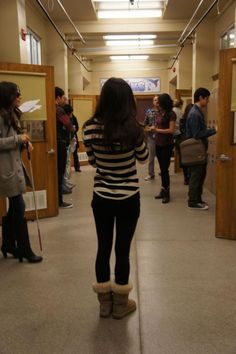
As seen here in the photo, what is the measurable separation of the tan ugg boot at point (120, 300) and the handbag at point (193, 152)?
2.63 meters

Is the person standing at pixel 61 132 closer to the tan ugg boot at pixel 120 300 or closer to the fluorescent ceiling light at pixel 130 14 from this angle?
the tan ugg boot at pixel 120 300

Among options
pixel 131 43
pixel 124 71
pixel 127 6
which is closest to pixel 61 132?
pixel 127 6

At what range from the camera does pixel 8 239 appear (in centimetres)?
317

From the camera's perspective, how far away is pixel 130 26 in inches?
324

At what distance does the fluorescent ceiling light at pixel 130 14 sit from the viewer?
7996 millimetres

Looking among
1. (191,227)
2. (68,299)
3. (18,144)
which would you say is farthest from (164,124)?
(68,299)

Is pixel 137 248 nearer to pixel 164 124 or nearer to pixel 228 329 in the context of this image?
pixel 228 329

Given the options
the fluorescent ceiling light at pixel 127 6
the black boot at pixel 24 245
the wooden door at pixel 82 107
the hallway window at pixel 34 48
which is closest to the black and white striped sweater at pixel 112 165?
the black boot at pixel 24 245

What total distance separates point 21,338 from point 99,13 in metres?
7.38

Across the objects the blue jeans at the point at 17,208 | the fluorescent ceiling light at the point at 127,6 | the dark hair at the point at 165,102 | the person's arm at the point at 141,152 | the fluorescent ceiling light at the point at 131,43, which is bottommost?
the blue jeans at the point at 17,208

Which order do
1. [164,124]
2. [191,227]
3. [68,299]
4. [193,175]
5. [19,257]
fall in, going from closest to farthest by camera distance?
[68,299] → [19,257] → [191,227] → [193,175] → [164,124]

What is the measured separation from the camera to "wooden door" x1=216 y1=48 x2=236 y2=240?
11.3 feet

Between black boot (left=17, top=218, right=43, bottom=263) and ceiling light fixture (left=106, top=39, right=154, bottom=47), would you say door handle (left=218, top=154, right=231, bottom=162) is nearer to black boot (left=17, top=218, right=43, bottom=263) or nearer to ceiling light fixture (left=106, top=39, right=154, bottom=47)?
black boot (left=17, top=218, right=43, bottom=263)

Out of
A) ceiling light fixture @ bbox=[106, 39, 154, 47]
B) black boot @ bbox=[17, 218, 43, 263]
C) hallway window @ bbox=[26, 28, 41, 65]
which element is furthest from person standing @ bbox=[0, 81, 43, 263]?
ceiling light fixture @ bbox=[106, 39, 154, 47]
